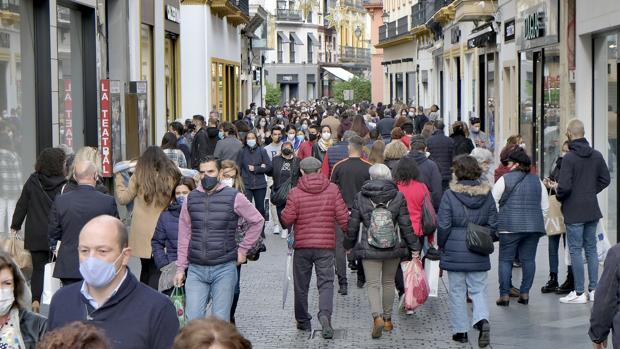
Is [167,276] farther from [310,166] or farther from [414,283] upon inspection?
[414,283]

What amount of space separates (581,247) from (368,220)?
271cm

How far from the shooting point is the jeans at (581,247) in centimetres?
1299

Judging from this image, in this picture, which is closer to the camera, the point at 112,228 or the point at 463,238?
the point at 112,228

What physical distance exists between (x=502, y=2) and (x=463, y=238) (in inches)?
767

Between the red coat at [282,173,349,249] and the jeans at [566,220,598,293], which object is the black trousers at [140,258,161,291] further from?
the jeans at [566,220,598,293]

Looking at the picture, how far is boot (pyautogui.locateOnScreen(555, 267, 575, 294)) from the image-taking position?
13.6m

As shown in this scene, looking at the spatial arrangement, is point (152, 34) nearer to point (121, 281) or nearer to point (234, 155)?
point (234, 155)

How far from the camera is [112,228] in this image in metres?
5.62

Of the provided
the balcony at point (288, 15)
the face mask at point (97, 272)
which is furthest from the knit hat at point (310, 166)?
the balcony at point (288, 15)

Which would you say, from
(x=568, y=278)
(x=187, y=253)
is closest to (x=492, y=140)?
(x=568, y=278)

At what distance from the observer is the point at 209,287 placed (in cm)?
1005

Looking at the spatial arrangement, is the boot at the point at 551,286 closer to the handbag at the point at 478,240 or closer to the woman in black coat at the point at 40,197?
the handbag at the point at 478,240

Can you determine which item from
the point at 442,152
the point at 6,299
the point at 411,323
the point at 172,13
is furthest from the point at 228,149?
the point at 6,299

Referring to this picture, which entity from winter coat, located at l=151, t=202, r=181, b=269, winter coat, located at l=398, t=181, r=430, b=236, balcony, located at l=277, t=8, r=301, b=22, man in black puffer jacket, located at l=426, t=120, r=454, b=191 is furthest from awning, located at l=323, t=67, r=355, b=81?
winter coat, located at l=151, t=202, r=181, b=269
